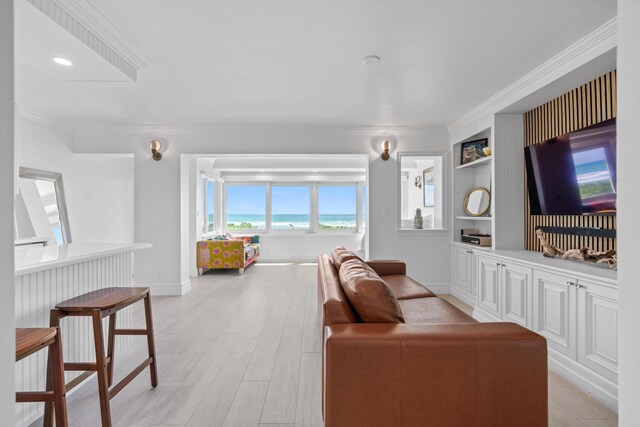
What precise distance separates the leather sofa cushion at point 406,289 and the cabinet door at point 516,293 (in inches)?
32.1

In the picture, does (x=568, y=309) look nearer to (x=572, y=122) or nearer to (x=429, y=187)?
(x=572, y=122)

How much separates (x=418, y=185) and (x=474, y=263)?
2478 millimetres

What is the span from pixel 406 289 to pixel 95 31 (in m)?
3.09

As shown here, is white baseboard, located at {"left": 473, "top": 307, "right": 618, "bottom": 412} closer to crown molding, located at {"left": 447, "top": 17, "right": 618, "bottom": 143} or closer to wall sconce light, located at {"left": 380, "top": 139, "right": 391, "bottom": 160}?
crown molding, located at {"left": 447, "top": 17, "right": 618, "bottom": 143}

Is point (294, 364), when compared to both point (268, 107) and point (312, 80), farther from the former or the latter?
point (268, 107)

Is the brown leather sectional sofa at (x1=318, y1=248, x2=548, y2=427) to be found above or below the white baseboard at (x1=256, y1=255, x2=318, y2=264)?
above

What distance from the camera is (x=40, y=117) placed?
14.0 feet

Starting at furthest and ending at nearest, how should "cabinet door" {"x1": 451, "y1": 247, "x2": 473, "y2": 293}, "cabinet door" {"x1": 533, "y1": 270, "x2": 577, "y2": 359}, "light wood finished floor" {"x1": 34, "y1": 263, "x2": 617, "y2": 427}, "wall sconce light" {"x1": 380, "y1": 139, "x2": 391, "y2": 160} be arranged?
"wall sconce light" {"x1": 380, "y1": 139, "x2": 391, "y2": 160}
"cabinet door" {"x1": 451, "y1": 247, "x2": 473, "y2": 293}
"cabinet door" {"x1": 533, "y1": 270, "x2": 577, "y2": 359}
"light wood finished floor" {"x1": 34, "y1": 263, "x2": 617, "y2": 427}

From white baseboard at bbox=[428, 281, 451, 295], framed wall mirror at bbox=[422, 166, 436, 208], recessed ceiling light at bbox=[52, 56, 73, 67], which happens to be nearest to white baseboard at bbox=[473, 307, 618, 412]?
white baseboard at bbox=[428, 281, 451, 295]

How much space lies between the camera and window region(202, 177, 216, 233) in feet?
23.5

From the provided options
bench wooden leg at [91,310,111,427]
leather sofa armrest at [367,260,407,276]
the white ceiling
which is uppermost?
the white ceiling

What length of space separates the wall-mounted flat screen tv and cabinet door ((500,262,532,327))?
628 mm

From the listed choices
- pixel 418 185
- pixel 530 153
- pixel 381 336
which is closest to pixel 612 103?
pixel 530 153

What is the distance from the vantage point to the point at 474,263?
13.7ft
